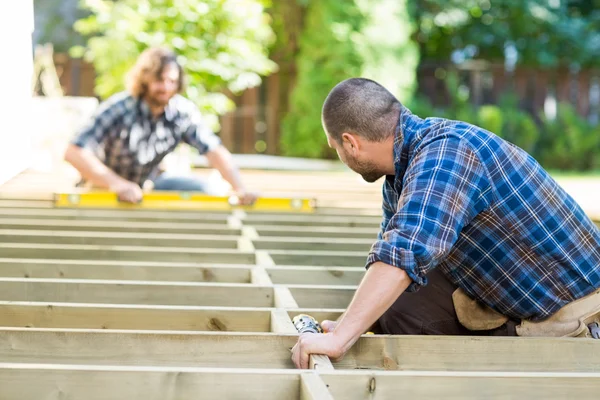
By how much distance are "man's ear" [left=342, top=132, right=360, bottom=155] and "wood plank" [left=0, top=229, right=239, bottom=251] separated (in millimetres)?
1714

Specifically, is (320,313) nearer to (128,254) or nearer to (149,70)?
(128,254)

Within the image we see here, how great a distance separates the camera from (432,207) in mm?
2266

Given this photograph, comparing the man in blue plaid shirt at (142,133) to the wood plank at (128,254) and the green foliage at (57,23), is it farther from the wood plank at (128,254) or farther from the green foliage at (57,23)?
the green foliage at (57,23)

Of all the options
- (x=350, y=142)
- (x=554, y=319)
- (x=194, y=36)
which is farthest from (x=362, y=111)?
(x=194, y=36)

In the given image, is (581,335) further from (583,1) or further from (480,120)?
(583,1)

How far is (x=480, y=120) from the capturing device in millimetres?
13734

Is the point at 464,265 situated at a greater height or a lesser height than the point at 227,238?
greater

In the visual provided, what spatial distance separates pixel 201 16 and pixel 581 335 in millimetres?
6966

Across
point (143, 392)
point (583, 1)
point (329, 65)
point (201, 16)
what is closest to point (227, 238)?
point (143, 392)

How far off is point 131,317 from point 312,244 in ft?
5.41

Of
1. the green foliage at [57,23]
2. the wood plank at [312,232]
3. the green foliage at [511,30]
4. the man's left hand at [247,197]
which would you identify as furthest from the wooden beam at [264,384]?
the green foliage at [57,23]

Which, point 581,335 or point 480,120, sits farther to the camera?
point 480,120

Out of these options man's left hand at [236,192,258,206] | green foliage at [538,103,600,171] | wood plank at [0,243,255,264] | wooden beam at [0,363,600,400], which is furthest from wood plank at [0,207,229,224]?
green foliage at [538,103,600,171]

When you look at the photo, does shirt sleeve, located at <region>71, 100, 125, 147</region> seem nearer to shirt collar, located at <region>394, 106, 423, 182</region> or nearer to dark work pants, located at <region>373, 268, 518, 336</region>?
dark work pants, located at <region>373, 268, 518, 336</region>
